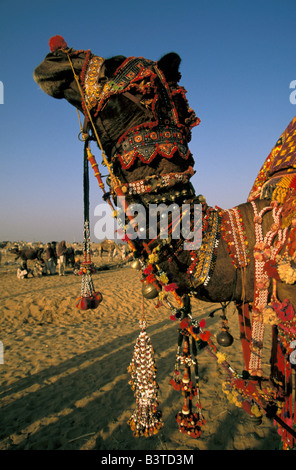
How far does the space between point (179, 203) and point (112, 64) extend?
1.05 metres

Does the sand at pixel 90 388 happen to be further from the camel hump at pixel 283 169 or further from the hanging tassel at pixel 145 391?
the camel hump at pixel 283 169

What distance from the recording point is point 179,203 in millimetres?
1727

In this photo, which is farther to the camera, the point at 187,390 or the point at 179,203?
the point at 187,390

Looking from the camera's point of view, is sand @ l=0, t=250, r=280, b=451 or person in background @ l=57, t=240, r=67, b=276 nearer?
sand @ l=0, t=250, r=280, b=451

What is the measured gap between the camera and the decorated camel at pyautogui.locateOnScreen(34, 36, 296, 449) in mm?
1581

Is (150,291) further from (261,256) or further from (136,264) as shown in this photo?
(261,256)

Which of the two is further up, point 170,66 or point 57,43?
point 57,43

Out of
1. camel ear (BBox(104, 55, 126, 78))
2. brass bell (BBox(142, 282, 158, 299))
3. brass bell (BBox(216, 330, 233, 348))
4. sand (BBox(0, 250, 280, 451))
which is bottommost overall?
sand (BBox(0, 250, 280, 451))

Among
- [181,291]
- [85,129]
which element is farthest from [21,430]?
[85,129]

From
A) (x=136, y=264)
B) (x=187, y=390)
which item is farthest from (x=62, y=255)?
(x=136, y=264)

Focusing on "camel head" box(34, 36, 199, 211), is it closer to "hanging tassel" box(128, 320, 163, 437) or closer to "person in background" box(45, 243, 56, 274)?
"hanging tassel" box(128, 320, 163, 437)

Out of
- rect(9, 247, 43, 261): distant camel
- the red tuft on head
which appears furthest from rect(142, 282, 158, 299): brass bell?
rect(9, 247, 43, 261): distant camel

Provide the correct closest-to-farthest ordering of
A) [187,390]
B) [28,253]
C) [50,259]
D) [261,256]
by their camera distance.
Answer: [261,256] < [187,390] < [28,253] < [50,259]
